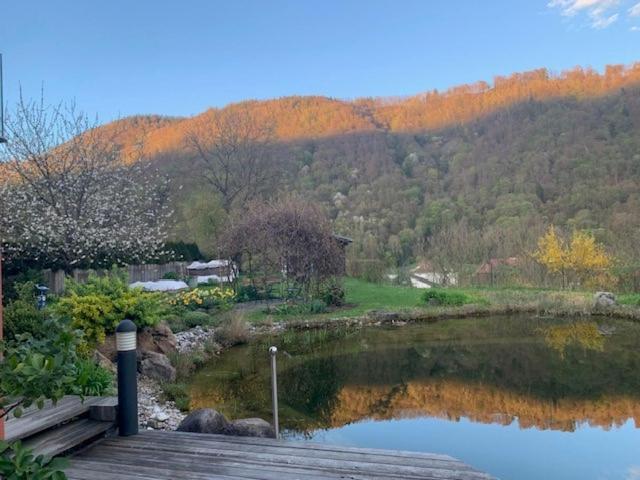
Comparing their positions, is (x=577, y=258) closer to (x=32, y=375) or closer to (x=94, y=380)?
(x=94, y=380)

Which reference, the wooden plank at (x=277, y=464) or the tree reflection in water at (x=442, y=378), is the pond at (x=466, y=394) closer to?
the tree reflection in water at (x=442, y=378)

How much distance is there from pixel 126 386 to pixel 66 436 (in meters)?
0.50

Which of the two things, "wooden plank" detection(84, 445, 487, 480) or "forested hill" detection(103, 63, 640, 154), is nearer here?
"wooden plank" detection(84, 445, 487, 480)

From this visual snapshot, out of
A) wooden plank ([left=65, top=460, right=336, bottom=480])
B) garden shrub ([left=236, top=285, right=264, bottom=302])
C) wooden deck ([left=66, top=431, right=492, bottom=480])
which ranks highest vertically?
wooden plank ([left=65, top=460, right=336, bottom=480])

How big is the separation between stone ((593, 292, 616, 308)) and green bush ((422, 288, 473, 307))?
9.76 ft

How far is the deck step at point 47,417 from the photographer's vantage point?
3209 millimetres

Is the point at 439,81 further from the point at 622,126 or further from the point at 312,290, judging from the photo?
the point at 312,290

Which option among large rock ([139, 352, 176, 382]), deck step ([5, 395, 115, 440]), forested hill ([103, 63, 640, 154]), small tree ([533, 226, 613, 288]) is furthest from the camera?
forested hill ([103, 63, 640, 154])

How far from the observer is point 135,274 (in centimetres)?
1702

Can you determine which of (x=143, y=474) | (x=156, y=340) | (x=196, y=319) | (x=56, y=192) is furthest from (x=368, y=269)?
(x=143, y=474)

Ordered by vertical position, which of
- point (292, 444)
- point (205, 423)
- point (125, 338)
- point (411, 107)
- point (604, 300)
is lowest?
point (604, 300)

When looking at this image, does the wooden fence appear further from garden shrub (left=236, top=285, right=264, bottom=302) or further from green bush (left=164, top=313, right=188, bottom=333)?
garden shrub (left=236, top=285, right=264, bottom=302)

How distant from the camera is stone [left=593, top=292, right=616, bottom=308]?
1279 cm

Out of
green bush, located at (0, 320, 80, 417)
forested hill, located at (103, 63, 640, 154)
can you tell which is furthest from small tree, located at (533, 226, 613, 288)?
forested hill, located at (103, 63, 640, 154)
